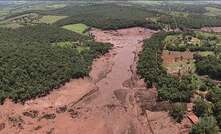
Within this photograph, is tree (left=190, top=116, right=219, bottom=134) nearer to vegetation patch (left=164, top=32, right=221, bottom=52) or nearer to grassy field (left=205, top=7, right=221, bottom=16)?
vegetation patch (left=164, top=32, right=221, bottom=52)

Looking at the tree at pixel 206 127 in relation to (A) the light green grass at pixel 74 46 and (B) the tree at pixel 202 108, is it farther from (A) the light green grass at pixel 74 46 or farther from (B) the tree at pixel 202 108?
(A) the light green grass at pixel 74 46

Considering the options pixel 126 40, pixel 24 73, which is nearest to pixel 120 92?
pixel 24 73

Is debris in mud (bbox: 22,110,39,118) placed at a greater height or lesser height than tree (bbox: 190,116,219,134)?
lesser

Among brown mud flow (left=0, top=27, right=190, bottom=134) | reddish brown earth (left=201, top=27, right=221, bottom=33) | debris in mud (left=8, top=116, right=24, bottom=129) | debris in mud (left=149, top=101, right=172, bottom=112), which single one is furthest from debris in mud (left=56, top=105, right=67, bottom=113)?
reddish brown earth (left=201, top=27, right=221, bottom=33)

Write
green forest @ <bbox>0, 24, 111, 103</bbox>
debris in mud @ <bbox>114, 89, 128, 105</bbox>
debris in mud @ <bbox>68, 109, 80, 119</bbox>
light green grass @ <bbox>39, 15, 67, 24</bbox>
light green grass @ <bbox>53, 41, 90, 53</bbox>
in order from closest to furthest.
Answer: debris in mud @ <bbox>68, 109, 80, 119</bbox>
green forest @ <bbox>0, 24, 111, 103</bbox>
debris in mud @ <bbox>114, 89, 128, 105</bbox>
light green grass @ <bbox>53, 41, 90, 53</bbox>
light green grass @ <bbox>39, 15, 67, 24</bbox>

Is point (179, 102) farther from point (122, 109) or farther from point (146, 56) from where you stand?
point (146, 56)

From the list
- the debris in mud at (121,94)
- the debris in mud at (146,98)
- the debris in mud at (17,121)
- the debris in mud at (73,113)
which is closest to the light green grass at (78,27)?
the debris in mud at (121,94)
